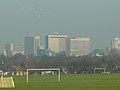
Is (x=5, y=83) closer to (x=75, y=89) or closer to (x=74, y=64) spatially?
(x=75, y=89)

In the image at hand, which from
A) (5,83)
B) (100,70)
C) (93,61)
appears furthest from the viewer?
(93,61)

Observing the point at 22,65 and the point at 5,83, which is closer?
the point at 5,83

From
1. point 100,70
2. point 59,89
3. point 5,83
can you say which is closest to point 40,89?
point 59,89

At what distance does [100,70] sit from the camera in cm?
17375

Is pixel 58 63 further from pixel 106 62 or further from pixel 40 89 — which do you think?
pixel 40 89

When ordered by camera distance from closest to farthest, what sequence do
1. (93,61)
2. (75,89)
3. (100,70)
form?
(75,89), (100,70), (93,61)

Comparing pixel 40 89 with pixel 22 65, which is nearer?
pixel 40 89

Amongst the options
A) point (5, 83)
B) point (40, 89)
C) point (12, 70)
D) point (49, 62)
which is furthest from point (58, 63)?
point (40, 89)

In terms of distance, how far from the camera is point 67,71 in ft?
575

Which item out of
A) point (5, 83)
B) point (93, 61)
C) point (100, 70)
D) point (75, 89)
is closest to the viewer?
point (75, 89)

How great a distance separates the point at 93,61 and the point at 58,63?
10479 millimetres

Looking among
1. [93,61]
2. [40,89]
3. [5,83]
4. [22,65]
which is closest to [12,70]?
[22,65]

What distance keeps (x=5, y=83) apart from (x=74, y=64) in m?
116

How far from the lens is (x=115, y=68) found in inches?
7057
